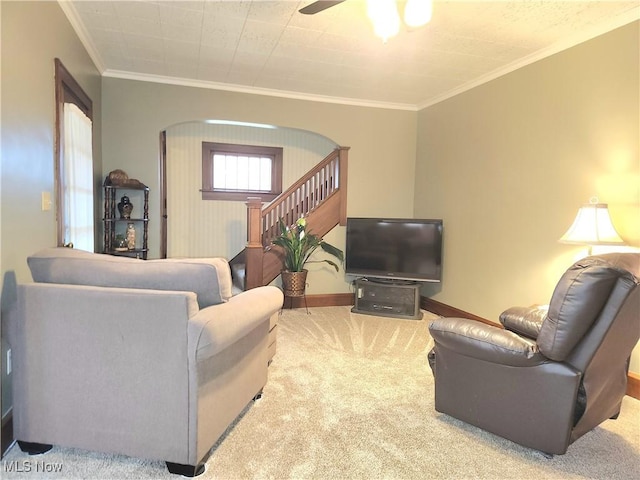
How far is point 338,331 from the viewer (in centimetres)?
403

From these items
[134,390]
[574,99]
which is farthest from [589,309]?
[574,99]

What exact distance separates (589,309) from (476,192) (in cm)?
273

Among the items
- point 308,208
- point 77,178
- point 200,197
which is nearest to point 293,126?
point 308,208

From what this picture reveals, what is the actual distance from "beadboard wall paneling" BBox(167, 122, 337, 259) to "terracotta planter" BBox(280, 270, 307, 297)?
154 centimetres

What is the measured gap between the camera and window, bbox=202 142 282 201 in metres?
5.74

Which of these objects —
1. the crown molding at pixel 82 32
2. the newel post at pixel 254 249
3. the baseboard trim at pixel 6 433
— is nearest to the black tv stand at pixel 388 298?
the newel post at pixel 254 249

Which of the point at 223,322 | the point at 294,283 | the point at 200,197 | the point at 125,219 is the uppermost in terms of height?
the point at 200,197

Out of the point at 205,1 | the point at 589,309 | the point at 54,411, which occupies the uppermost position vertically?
the point at 205,1

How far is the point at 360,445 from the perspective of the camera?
204 centimetres

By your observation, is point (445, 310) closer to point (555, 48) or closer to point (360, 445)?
point (555, 48)

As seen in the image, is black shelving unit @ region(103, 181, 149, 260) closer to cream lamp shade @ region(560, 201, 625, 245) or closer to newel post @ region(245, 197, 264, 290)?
newel post @ region(245, 197, 264, 290)

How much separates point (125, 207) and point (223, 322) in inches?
124

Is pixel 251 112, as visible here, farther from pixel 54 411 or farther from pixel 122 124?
pixel 54 411

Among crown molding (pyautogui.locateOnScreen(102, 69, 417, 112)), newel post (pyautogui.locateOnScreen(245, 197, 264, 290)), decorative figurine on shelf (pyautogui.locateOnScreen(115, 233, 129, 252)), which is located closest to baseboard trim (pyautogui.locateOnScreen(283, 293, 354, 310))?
newel post (pyautogui.locateOnScreen(245, 197, 264, 290))
